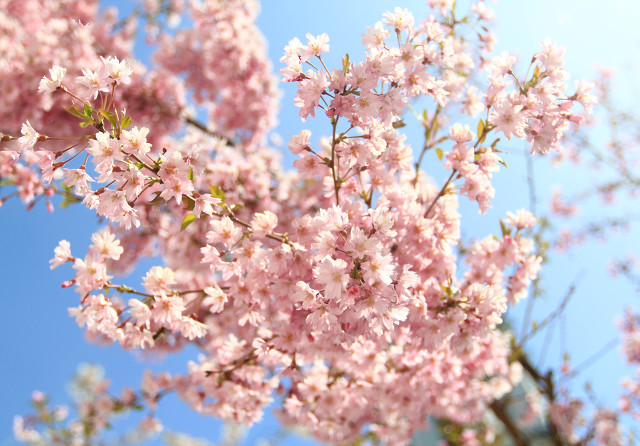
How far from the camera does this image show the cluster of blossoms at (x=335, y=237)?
1628 millimetres

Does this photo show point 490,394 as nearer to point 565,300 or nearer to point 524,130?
point 565,300

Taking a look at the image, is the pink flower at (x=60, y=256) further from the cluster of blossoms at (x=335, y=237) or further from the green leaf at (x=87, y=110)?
the green leaf at (x=87, y=110)

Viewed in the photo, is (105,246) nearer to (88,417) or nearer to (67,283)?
(67,283)

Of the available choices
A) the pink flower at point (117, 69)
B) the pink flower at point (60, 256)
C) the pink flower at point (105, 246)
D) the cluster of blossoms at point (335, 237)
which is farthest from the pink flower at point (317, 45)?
the pink flower at point (60, 256)

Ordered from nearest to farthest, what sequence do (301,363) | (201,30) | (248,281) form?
(248,281) → (301,363) → (201,30)

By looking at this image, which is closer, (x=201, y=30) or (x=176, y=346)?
(x=176, y=346)

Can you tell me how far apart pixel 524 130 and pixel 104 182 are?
1984mm

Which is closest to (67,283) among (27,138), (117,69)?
(27,138)

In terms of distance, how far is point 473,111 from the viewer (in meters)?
2.73

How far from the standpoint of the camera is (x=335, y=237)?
1.70m

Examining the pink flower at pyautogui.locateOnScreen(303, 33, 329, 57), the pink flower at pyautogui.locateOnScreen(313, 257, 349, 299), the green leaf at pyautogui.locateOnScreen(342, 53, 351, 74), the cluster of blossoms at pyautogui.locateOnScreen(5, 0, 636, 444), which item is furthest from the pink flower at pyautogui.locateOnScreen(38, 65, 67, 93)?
the pink flower at pyautogui.locateOnScreen(313, 257, 349, 299)

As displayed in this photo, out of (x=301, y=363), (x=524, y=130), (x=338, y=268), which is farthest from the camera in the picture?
(x=301, y=363)

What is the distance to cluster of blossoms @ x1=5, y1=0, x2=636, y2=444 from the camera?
5.34 ft

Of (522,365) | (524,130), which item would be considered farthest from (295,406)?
(522,365)
